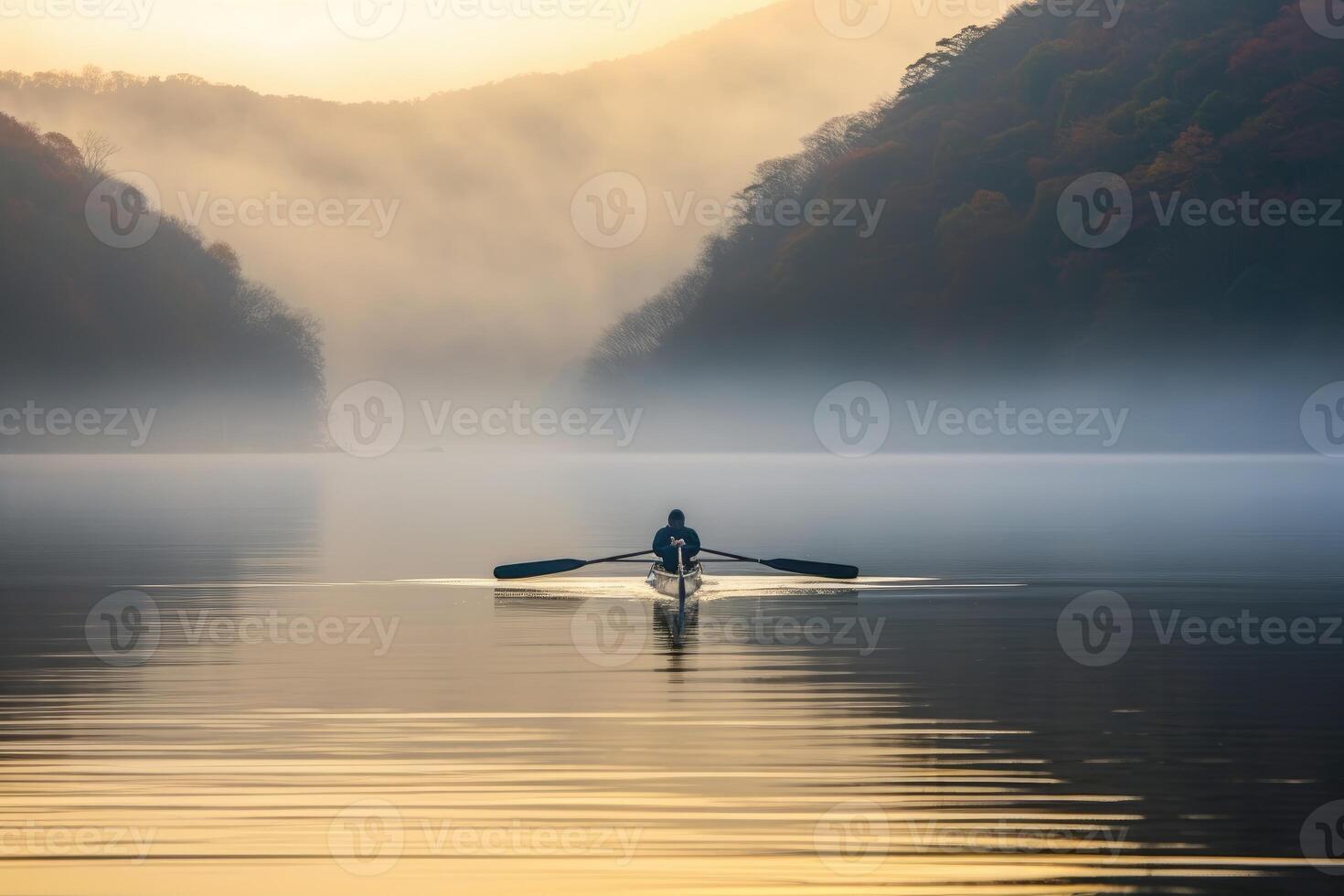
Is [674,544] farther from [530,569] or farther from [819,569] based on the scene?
[530,569]

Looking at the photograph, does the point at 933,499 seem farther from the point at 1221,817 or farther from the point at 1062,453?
the point at 1062,453

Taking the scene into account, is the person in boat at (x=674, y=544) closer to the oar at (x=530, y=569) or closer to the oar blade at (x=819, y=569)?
the oar at (x=530, y=569)

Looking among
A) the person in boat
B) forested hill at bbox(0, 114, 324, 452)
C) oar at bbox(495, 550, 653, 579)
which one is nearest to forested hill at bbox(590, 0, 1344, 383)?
forested hill at bbox(0, 114, 324, 452)

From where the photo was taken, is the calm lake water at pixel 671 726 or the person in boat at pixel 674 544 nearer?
the calm lake water at pixel 671 726

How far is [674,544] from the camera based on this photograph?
30031 mm

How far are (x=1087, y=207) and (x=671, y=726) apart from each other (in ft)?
382

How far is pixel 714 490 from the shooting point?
82000 mm

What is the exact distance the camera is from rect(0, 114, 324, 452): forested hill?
161m

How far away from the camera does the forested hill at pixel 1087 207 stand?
118 meters

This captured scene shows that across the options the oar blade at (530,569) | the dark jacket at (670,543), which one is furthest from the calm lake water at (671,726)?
the dark jacket at (670,543)

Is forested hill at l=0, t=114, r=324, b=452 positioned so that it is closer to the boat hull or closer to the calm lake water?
the calm lake water

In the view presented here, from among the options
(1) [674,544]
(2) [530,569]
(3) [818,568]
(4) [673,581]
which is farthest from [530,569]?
(3) [818,568]

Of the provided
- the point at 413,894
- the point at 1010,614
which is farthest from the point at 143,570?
the point at 413,894

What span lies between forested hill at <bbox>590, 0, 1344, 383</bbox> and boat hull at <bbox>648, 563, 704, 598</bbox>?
94.9 meters
